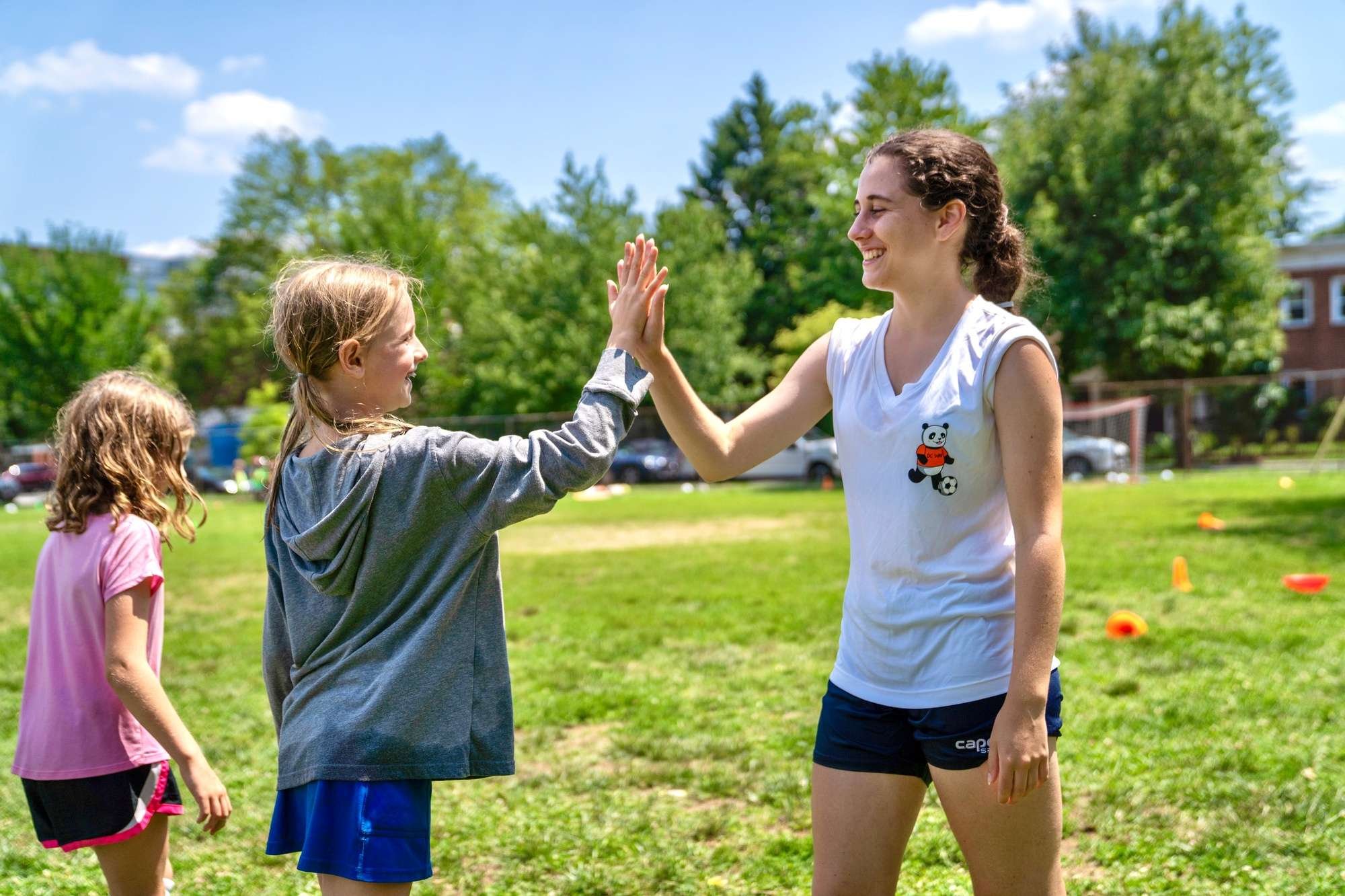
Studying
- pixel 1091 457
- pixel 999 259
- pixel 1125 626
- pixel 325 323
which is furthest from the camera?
pixel 1091 457

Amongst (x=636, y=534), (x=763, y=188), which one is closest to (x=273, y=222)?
(x=763, y=188)

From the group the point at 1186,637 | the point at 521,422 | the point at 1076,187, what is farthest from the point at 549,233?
the point at 1186,637

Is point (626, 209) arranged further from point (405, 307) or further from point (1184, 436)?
point (405, 307)

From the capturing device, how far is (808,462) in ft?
92.4

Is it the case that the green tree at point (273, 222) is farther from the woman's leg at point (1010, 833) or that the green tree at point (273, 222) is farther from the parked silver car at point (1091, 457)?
the woman's leg at point (1010, 833)

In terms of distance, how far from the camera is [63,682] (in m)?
2.65

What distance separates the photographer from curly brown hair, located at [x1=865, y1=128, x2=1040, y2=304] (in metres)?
2.29

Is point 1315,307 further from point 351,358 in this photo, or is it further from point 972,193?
point 351,358

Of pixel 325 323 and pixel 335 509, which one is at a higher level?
pixel 325 323

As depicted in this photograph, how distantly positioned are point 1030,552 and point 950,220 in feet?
2.36

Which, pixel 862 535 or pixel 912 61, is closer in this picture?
pixel 862 535

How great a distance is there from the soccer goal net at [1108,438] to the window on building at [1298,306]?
11.9 metres

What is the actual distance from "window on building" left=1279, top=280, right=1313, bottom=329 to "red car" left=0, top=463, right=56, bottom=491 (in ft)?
125

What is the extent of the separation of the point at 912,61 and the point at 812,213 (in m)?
14.0
